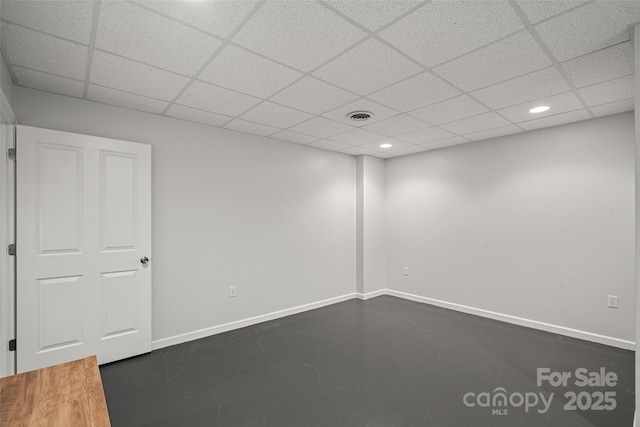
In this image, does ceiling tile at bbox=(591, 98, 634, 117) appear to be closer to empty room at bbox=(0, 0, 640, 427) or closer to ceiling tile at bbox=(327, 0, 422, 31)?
empty room at bbox=(0, 0, 640, 427)

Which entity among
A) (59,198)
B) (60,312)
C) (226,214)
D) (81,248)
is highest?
(59,198)

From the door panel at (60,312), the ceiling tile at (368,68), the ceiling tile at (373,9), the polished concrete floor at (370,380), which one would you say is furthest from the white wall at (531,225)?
the door panel at (60,312)

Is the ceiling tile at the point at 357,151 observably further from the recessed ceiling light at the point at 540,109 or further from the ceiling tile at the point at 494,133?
the recessed ceiling light at the point at 540,109

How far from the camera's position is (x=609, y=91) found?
105 inches

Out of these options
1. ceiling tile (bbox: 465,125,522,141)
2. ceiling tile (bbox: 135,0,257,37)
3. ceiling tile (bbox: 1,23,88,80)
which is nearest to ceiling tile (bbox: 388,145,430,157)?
ceiling tile (bbox: 465,125,522,141)

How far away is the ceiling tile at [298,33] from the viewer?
1.67 metres

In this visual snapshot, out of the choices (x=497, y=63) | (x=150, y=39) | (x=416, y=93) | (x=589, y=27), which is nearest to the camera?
(x=589, y=27)

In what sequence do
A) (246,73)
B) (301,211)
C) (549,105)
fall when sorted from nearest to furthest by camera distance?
(246,73), (549,105), (301,211)

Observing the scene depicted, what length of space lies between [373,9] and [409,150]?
349cm

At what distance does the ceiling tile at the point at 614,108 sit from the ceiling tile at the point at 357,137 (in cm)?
220

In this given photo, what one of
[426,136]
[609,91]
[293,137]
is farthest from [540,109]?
[293,137]

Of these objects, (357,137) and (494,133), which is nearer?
(494,133)

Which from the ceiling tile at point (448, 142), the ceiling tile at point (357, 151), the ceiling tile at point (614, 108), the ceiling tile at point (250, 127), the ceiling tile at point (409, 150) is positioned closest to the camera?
the ceiling tile at point (614, 108)

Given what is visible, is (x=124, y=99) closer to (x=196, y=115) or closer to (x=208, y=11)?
(x=196, y=115)
